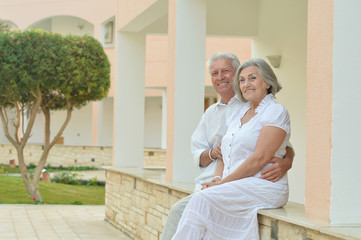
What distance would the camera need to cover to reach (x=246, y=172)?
4016mm

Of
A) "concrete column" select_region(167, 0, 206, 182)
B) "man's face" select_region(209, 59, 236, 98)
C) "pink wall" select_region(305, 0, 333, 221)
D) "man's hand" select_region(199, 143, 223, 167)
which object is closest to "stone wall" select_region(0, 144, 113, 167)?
"concrete column" select_region(167, 0, 206, 182)

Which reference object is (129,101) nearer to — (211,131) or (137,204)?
(137,204)

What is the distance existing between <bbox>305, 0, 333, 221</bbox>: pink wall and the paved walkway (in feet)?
16.3

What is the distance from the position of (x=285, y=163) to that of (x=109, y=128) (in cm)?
2797

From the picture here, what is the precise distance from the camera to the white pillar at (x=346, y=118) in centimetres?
353

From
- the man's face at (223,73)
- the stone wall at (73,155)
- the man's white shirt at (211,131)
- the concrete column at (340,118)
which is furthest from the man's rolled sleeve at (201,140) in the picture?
the stone wall at (73,155)

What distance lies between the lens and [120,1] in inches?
398

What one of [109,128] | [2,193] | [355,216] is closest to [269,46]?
[355,216]

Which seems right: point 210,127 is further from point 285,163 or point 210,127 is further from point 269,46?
point 269,46

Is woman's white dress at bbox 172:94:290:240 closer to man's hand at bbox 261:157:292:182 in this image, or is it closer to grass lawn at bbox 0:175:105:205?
man's hand at bbox 261:157:292:182

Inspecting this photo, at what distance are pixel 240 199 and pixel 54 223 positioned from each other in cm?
660

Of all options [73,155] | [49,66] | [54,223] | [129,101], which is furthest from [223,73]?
[73,155]

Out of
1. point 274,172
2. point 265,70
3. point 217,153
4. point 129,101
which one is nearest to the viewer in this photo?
point 274,172

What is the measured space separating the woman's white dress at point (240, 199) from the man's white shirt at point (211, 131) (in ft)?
2.42
